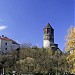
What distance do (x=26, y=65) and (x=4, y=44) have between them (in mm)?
46313

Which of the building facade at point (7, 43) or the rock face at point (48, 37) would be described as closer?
the building facade at point (7, 43)

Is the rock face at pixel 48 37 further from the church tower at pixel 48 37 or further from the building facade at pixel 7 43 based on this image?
the building facade at pixel 7 43

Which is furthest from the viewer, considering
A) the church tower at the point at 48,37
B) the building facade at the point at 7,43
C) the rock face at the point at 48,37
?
the church tower at the point at 48,37

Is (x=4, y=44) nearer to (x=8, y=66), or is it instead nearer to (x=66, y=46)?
(x=8, y=66)

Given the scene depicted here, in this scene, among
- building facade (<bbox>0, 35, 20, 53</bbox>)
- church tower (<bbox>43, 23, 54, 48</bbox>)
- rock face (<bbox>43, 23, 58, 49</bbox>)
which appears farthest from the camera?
church tower (<bbox>43, 23, 54, 48</bbox>)

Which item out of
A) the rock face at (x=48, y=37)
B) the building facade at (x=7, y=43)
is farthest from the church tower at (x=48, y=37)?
the building facade at (x=7, y=43)

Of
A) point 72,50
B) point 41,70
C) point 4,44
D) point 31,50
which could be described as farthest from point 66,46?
point 4,44

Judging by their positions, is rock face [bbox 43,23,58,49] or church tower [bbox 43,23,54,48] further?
church tower [bbox 43,23,54,48]

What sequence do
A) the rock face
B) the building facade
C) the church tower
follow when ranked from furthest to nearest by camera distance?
the church tower → the rock face → the building facade

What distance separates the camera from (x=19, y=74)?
210 feet

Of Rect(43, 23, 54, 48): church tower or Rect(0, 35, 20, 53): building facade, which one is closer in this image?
Rect(0, 35, 20, 53): building facade

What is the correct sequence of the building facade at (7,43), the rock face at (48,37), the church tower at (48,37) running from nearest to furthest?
the building facade at (7,43), the rock face at (48,37), the church tower at (48,37)

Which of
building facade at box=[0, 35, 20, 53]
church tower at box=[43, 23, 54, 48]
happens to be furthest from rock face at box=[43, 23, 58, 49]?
building facade at box=[0, 35, 20, 53]

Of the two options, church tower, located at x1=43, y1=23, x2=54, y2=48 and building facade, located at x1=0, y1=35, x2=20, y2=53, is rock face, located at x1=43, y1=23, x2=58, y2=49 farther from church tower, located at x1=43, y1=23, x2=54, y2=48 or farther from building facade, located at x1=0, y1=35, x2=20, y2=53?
building facade, located at x1=0, y1=35, x2=20, y2=53
